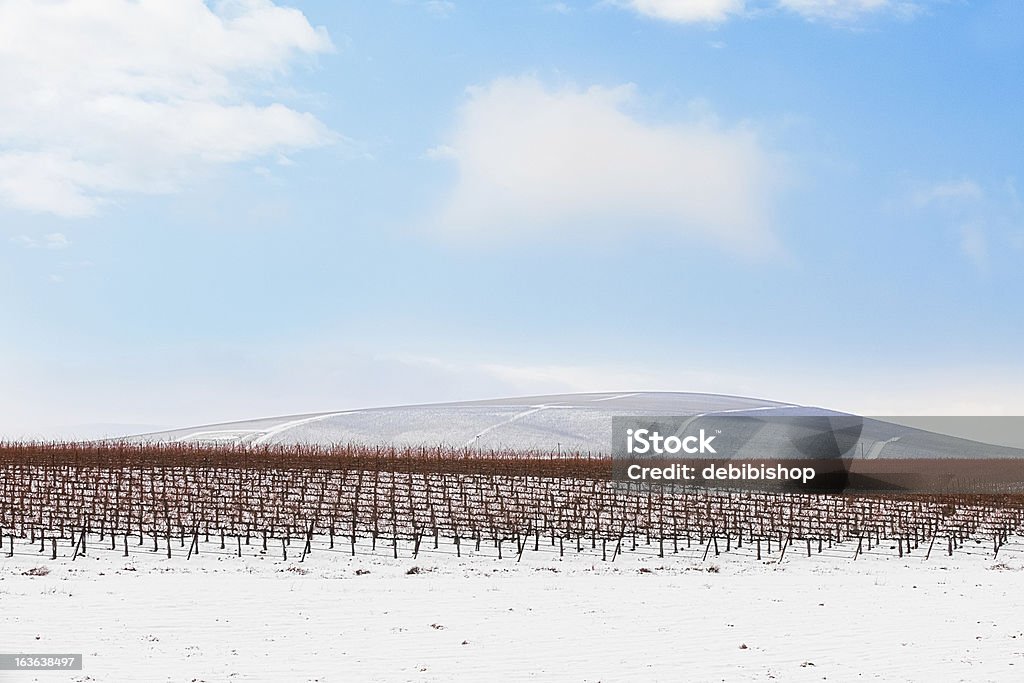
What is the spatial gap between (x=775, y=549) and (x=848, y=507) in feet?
12.2

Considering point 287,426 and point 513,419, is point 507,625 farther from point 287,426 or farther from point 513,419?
point 287,426

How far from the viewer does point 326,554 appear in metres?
22.9

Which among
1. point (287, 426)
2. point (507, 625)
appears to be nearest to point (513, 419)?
point (287, 426)

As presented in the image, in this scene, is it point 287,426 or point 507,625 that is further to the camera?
point 287,426

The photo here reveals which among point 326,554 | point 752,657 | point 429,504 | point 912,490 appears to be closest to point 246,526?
point 326,554

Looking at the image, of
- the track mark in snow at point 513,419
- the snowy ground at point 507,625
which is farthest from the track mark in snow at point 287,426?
the snowy ground at point 507,625

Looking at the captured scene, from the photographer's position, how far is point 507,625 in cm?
1307

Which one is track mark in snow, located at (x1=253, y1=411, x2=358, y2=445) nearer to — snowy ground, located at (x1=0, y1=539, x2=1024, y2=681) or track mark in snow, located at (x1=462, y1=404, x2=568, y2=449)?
track mark in snow, located at (x1=462, y1=404, x2=568, y2=449)

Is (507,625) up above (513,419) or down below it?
below

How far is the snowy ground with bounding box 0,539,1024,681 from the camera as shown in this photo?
10.7 m

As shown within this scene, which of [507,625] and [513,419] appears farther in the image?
[513,419]

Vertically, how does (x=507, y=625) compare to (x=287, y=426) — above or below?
below

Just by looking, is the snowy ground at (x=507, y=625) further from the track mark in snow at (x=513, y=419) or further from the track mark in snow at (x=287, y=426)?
the track mark in snow at (x=287, y=426)

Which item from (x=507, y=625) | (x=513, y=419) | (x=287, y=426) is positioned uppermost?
(x=513, y=419)
